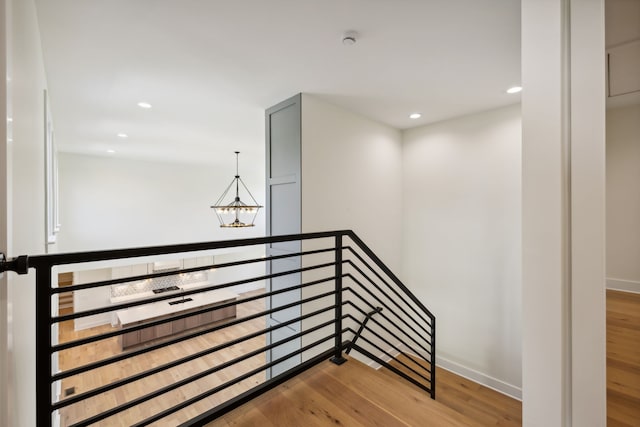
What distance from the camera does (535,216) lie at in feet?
4.18

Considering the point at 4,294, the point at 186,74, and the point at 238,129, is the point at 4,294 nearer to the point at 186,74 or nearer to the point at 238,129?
the point at 186,74

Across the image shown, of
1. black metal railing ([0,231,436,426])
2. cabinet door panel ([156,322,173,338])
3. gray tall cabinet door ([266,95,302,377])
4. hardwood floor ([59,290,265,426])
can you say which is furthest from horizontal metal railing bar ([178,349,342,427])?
cabinet door panel ([156,322,173,338])

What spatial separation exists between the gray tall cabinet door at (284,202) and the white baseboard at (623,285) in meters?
2.27

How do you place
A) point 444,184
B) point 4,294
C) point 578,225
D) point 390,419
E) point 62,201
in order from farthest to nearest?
point 62,201 → point 444,184 → point 390,419 → point 578,225 → point 4,294

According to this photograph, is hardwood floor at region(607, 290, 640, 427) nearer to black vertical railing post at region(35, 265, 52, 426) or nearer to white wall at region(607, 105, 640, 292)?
white wall at region(607, 105, 640, 292)

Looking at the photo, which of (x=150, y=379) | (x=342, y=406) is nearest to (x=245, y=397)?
(x=342, y=406)

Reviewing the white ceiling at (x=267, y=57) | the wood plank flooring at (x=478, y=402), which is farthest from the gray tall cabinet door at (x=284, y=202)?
the wood plank flooring at (x=478, y=402)

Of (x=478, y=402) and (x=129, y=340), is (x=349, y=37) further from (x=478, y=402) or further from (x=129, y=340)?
(x=129, y=340)

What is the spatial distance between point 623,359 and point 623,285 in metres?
0.32

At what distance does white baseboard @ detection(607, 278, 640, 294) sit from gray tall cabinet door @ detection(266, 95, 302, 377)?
227 centimetres

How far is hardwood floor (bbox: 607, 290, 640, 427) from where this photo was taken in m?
1.15

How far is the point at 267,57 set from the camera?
2191mm

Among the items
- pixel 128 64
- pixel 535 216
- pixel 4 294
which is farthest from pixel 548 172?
pixel 128 64

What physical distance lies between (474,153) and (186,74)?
3.51 meters
